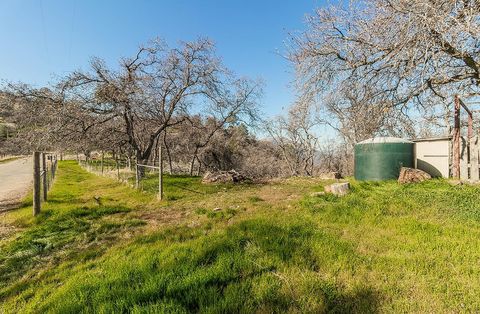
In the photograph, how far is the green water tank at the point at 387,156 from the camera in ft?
37.0

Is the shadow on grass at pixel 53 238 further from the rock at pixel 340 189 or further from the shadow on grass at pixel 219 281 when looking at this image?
the rock at pixel 340 189

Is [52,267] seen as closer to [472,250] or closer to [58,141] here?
[472,250]

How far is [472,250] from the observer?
11.3ft

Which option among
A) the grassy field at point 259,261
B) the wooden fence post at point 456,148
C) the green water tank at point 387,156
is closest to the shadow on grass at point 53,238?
the grassy field at point 259,261

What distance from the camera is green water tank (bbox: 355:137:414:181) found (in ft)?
37.0

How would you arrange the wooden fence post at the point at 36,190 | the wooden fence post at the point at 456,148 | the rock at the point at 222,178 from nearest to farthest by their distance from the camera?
the wooden fence post at the point at 36,190
the wooden fence post at the point at 456,148
the rock at the point at 222,178

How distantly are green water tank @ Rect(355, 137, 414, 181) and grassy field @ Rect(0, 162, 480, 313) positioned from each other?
5005 mm

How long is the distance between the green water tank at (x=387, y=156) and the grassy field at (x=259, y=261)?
5005mm

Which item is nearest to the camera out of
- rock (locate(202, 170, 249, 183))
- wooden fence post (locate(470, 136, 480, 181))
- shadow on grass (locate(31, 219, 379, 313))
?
shadow on grass (locate(31, 219, 379, 313))

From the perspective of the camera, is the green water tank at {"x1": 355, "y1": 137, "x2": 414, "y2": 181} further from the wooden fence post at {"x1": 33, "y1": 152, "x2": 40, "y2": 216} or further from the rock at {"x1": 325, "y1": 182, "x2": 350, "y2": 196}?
the wooden fence post at {"x1": 33, "y1": 152, "x2": 40, "y2": 216}

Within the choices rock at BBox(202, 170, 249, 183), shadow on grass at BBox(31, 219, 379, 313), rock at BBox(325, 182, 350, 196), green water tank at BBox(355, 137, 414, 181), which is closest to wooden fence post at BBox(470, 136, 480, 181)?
green water tank at BBox(355, 137, 414, 181)

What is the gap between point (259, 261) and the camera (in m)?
3.24

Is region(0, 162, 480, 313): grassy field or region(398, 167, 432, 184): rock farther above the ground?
region(398, 167, 432, 184): rock

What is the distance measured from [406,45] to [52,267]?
7.77 metres
